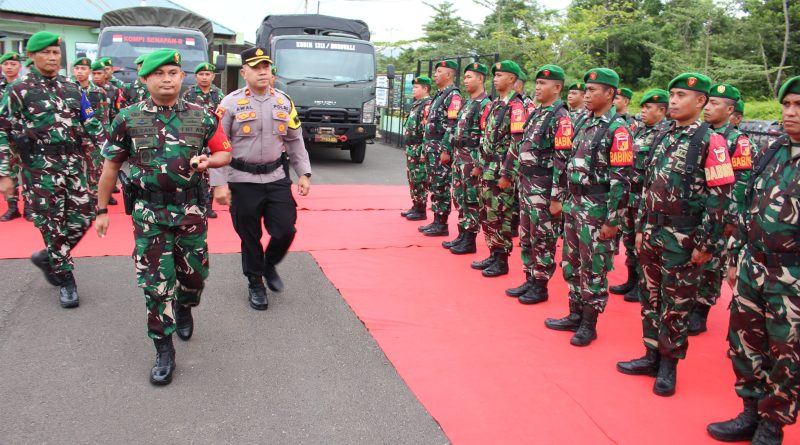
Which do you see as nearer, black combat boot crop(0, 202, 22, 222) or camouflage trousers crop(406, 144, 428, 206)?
black combat boot crop(0, 202, 22, 222)

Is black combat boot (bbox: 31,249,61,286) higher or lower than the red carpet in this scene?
higher

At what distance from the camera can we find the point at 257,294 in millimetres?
4922

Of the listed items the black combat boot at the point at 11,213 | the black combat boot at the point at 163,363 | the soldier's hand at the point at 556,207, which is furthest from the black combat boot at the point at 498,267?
the black combat boot at the point at 11,213

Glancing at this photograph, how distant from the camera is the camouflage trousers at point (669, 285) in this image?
11.8 feet

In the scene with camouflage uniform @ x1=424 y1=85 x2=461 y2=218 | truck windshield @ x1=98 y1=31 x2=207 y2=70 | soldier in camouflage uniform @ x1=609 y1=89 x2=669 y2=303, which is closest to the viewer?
soldier in camouflage uniform @ x1=609 y1=89 x2=669 y2=303

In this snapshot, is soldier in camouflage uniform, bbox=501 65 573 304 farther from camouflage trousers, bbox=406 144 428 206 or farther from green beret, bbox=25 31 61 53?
green beret, bbox=25 31 61 53

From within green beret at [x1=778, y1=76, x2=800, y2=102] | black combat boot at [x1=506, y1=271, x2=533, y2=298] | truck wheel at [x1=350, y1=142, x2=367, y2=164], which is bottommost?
black combat boot at [x1=506, y1=271, x2=533, y2=298]

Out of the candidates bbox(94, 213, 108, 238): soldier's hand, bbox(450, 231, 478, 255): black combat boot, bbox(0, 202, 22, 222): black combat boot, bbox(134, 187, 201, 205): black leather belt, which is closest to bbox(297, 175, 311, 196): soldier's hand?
bbox(134, 187, 201, 205): black leather belt

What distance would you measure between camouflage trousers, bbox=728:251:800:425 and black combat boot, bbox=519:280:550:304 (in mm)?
2090

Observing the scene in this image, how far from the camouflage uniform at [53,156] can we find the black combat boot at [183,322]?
49.2 inches

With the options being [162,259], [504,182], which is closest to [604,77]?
[504,182]

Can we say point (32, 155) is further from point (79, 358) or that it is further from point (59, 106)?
point (79, 358)

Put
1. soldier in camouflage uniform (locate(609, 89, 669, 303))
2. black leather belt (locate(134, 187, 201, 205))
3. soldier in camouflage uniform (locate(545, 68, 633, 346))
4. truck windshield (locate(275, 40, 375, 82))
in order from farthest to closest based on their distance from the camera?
truck windshield (locate(275, 40, 375, 82)) → soldier in camouflage uniform (locate(609, 89, 669, 303)) → soldier in camouflage uniform (locate(545, 68, 633, 346)) → black leather belt (locate(134, 187, 201, 205))

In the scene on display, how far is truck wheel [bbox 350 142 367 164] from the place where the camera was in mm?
13773
